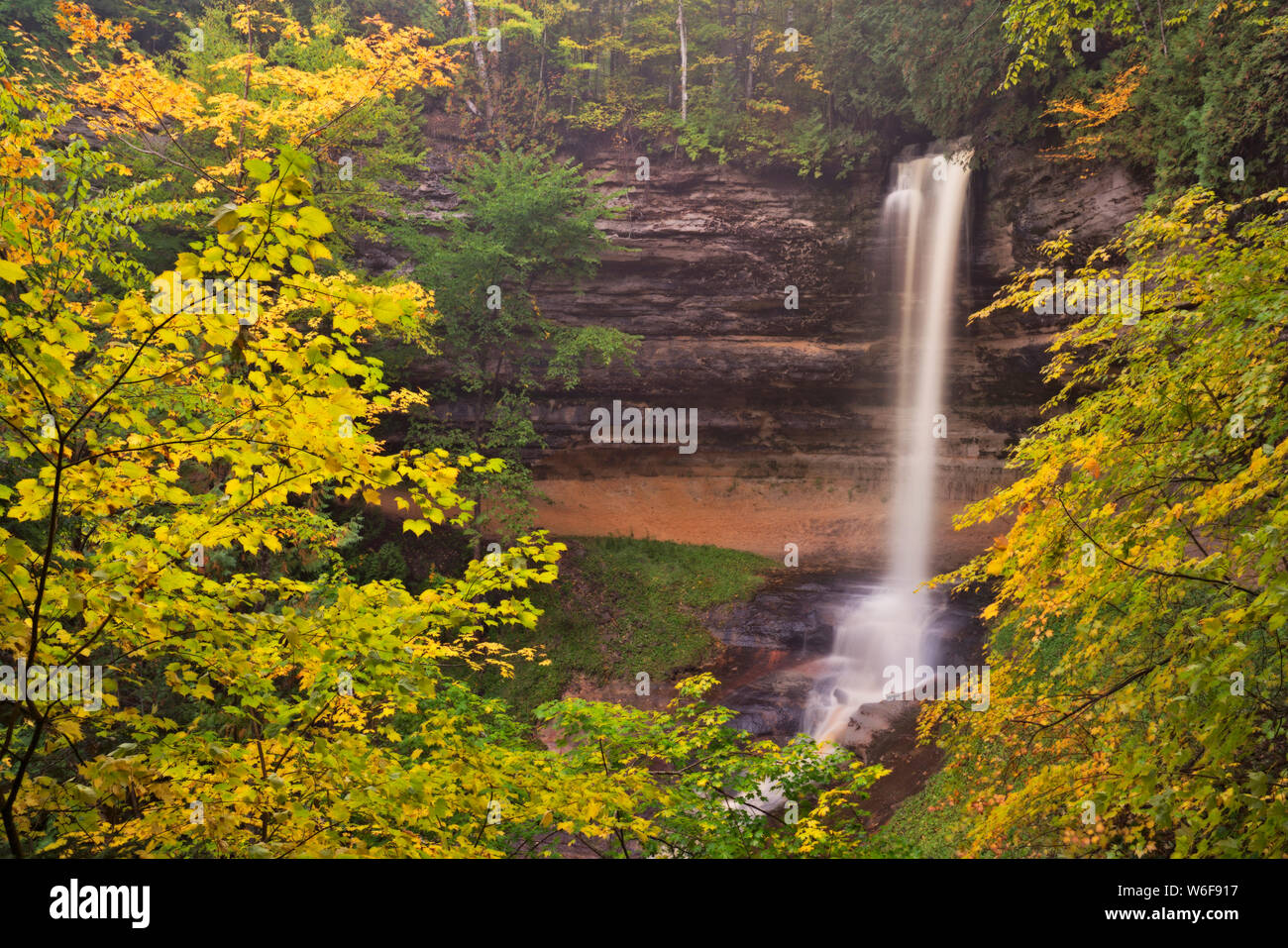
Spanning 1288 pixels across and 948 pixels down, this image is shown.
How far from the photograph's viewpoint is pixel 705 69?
22797 mm

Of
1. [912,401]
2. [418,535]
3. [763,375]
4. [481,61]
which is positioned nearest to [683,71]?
[481,61]

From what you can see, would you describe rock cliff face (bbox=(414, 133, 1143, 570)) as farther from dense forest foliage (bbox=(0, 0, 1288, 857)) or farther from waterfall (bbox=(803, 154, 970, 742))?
dense forest foliage (bbox=(0, 0, 1288, 857))

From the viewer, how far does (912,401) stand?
21188 mm

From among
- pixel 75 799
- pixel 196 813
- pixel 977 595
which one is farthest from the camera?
pixel 977 595

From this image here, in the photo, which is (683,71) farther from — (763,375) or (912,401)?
(912,401)

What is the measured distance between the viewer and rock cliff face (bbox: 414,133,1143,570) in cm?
2056

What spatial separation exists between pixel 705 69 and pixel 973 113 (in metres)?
8.58

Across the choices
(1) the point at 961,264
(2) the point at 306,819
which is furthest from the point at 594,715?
(1) the point at 961,264

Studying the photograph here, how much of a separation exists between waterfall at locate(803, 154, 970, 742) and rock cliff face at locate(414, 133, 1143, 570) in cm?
39

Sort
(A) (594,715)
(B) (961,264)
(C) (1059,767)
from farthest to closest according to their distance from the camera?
(B) (961,264), (A) (594,715), (C) (1059,767)

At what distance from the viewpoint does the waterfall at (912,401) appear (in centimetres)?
1642

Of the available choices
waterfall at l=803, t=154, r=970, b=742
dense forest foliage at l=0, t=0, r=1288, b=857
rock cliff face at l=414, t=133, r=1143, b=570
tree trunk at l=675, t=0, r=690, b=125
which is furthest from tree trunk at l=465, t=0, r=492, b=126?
waterfall at l=803, t=154, r=970, b=742

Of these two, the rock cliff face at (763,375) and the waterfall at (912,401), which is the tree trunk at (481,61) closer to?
the rock cliff face at (763,375)
